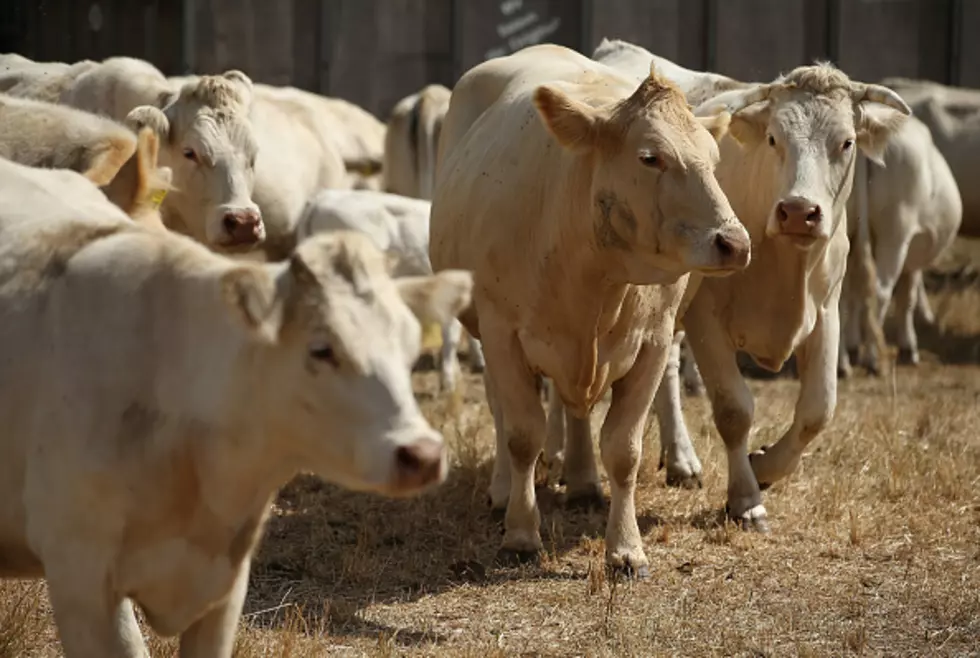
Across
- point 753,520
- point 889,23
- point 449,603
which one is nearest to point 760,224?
point 753,520

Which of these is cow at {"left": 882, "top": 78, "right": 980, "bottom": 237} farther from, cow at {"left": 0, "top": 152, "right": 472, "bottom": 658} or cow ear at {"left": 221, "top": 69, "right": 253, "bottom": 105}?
cow at {"left": 0, "top": 152, "right": 472, "bottom": 658}

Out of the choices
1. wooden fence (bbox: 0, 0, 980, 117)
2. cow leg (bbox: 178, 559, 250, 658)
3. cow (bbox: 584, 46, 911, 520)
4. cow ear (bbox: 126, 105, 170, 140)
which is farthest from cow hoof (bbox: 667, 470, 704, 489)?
wooden fence (bbox: 0, 0, 980, 117)

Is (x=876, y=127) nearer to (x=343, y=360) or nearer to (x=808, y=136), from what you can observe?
(x=808, y=136)

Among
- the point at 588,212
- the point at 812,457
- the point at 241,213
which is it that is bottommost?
the point at 812,457

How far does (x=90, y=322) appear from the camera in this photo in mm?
4035

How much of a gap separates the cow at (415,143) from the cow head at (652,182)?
299 inches

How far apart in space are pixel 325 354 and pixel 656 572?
307cm

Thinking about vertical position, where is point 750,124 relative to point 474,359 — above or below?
above

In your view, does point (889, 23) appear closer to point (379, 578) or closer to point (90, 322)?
point (379, 578)

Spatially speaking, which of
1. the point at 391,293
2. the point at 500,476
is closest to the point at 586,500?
the point at 500,476

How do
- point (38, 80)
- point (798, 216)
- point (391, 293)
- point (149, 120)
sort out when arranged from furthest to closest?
point (38, 80), point (149, 120), point (798, 216), point (391, 293)

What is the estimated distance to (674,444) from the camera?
26.5 feet

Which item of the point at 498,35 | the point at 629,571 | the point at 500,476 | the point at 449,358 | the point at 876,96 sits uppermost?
the point at 876,96

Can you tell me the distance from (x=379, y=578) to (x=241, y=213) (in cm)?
270
